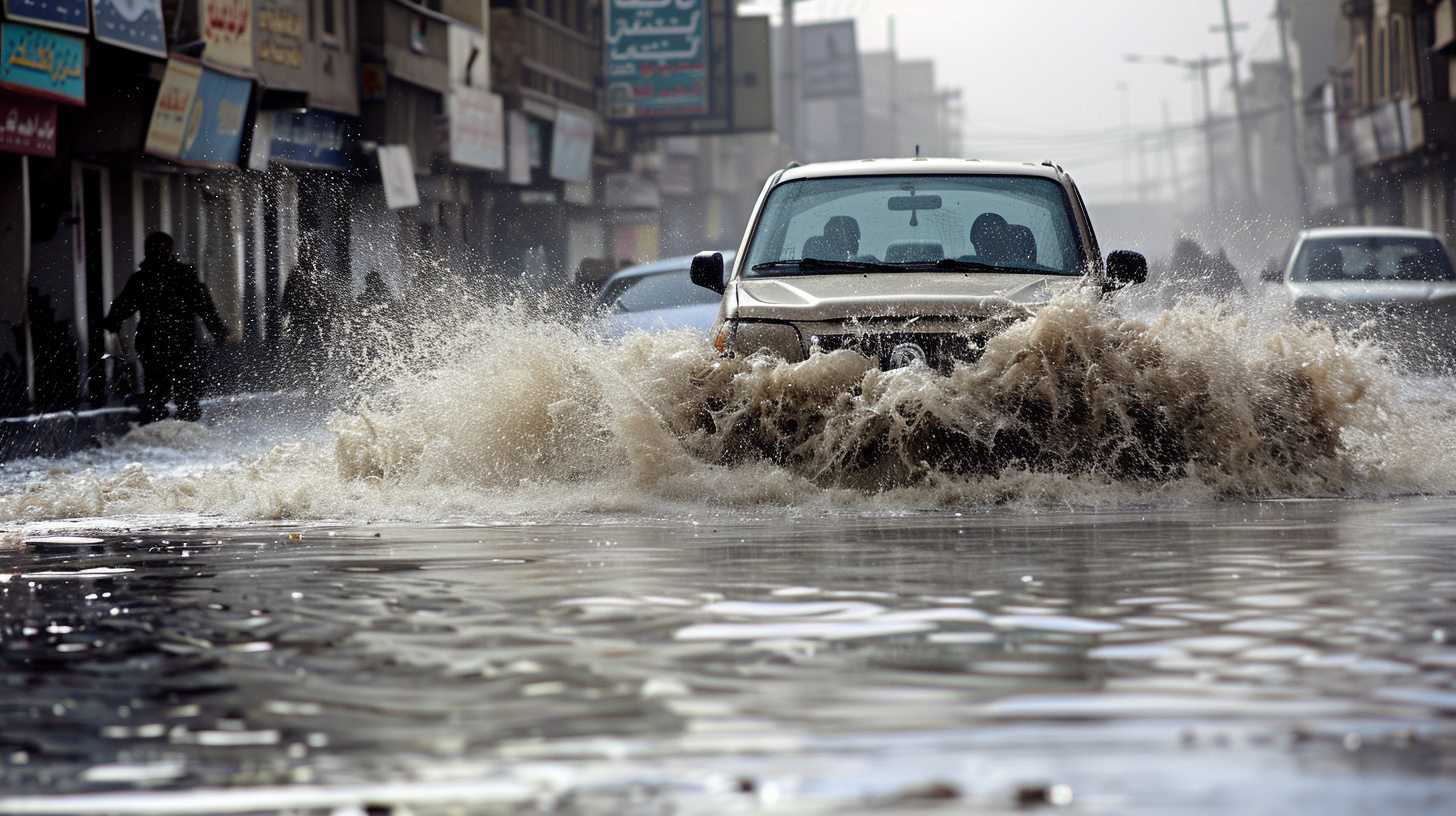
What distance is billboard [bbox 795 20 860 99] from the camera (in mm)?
96312

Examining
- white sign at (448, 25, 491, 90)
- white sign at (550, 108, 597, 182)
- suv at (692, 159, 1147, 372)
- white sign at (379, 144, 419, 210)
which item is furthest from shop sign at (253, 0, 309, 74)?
suv at (692, 159, 1147, 372)

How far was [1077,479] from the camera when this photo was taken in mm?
10289

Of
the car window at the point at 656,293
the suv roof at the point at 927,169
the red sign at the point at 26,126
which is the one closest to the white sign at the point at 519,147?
the red sign at the point at 26,126

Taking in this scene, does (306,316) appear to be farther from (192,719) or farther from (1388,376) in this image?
(192,719)

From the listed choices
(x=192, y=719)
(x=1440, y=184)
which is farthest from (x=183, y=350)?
(x=1440, y=184)

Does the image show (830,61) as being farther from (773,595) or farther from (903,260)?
(773,595)

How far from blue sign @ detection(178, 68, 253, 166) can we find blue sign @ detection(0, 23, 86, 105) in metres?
3.75

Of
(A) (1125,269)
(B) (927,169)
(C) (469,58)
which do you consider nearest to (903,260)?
(B) (927,169)

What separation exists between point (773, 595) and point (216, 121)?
784 inches

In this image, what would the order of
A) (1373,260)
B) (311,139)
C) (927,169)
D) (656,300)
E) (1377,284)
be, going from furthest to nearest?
1. (311,139)
2. (1373,260)
3. (1377,284)
4. (656,300)
5. (927,169)

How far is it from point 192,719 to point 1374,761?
7.19 feet

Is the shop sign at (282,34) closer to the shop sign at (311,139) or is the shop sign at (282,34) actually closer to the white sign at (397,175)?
the shop sign at (311,139)

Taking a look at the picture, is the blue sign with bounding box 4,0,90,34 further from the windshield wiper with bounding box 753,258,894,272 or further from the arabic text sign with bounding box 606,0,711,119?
the arabic text sign with bounding box 606,0,711,119

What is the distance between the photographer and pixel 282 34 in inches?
1169
